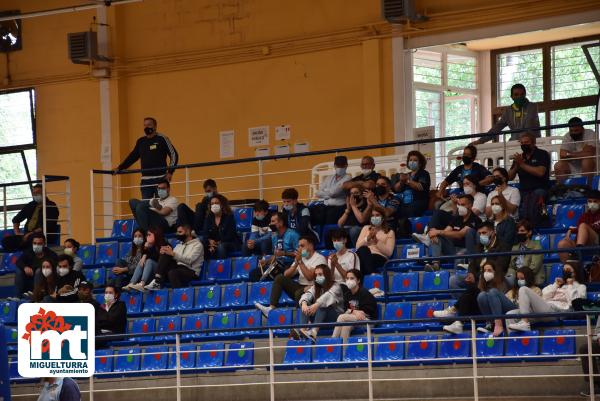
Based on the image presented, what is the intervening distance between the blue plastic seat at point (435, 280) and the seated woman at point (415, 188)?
68.9 inches

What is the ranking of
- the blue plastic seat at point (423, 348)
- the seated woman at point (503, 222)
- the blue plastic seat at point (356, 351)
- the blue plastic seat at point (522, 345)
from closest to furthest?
1. the blue plastic seat at point (522, 345)
2. the blue plastic seat at point (423, 348)
3. the blue plastic seat at point (356, 351)
4. the seated woman at point (503, 222)

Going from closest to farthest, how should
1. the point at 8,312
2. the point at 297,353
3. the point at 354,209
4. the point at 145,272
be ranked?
the point at 297,353, the point at 354,209, the point at 145,272, the point at 8,312

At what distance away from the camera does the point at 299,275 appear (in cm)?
1480

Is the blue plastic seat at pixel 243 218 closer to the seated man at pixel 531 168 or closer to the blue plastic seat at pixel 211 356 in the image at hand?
the blue plastic seat at pixel 211 356

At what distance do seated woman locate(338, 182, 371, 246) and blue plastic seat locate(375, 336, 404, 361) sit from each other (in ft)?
7.53

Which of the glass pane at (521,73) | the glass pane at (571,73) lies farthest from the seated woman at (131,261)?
the glass pane at (571,73)

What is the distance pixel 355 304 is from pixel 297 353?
30.7 inches

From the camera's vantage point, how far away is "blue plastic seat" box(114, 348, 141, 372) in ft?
47.5

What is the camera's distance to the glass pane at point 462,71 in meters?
21.0

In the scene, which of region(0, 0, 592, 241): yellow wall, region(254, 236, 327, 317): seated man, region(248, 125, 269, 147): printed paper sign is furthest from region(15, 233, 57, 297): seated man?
region(248, 125, 269, 147): printed paper sign

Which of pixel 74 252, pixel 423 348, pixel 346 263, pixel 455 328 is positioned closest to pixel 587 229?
pixel 455 328

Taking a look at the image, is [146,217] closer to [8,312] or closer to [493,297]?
[8,312]

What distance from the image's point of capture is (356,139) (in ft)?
65.0

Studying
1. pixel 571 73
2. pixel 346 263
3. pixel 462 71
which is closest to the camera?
pixel 346 263
